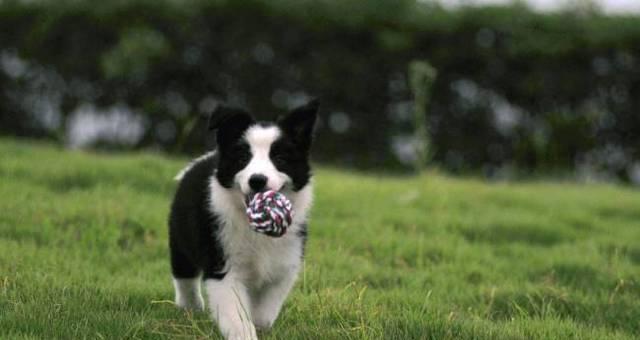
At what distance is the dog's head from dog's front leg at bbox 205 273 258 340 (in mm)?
446

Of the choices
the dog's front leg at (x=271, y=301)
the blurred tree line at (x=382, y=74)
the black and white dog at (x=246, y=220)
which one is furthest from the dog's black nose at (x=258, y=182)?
the blurred tree line at (x=382, y=74)

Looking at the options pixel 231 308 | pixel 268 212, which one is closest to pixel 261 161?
pixel 268 212

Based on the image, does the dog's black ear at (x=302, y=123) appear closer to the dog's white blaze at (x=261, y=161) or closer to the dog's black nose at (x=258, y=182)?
the dog's white blaze at (x=261, y=161)

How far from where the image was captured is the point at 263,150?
14.3ft

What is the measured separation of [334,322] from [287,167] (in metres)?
0.83

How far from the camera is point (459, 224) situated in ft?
25.5

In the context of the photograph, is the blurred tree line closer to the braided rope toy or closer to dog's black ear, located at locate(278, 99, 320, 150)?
dog's black ear, located at locate(278, 99, 320, 150)

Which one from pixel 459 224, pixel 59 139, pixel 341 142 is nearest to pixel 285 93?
pixel 341 142

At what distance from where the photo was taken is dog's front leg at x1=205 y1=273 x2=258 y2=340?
14.0ft

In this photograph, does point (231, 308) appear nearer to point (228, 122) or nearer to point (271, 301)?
point (271, 301)

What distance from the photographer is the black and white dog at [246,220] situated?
14.3ft

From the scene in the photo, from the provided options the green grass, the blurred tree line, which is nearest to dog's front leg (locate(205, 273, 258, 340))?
Result: the green grass

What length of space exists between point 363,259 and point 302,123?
2.08 meters

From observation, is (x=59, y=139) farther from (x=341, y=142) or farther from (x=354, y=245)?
(x=354, y=245)
